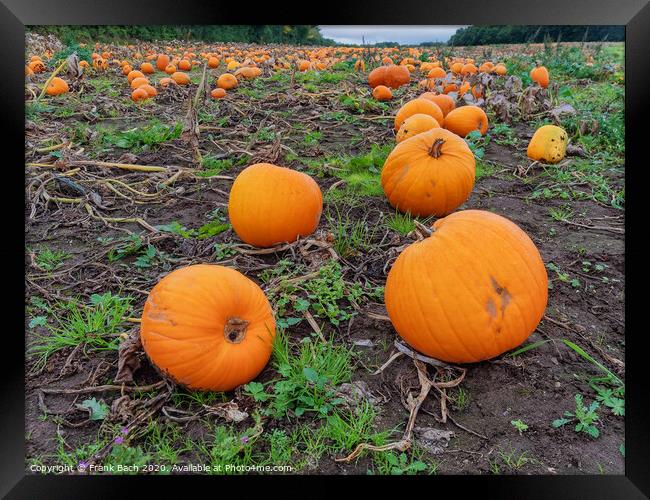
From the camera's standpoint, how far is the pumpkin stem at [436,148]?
10.3ft

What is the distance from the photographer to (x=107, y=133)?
15.7ft

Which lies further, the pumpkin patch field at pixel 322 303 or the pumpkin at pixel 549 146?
the pumpkin at pixel 549 146

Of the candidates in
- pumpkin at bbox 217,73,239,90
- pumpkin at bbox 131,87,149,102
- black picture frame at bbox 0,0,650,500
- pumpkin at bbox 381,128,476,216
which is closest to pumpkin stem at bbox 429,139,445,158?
pumpkin at bbox 381,128,476,216

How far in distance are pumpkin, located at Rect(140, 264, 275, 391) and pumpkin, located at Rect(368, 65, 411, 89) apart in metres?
6.00

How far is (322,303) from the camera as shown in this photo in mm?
2531

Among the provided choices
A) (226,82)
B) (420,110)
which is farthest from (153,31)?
(226,82)

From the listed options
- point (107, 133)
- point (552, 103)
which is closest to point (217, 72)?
point (107, 133)

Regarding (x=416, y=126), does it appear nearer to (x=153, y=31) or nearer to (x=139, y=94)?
(x=153, y=31)

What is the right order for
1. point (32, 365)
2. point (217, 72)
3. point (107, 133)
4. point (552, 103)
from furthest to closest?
point (217, 72)
point (552, 103)
point (107, 133)
point (32, 365)

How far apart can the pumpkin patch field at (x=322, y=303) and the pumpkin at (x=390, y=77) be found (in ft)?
9.99

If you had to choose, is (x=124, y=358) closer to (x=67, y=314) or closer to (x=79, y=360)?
(x=79, y=360)

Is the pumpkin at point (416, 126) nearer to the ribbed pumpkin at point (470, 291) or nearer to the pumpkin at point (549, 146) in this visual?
the pumpkin at point (549, 146)
